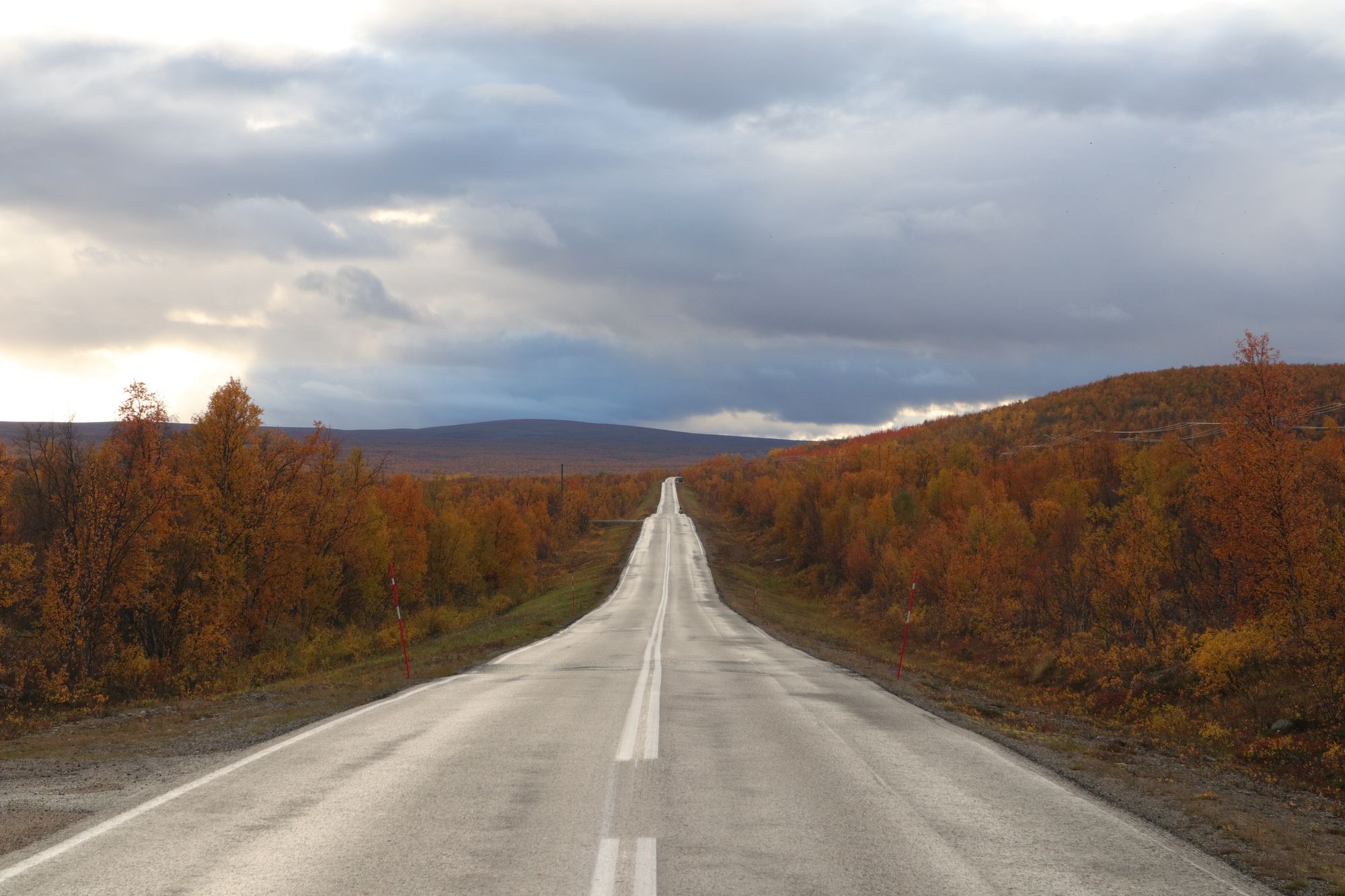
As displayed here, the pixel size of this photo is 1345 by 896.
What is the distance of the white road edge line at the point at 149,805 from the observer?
18.3ft

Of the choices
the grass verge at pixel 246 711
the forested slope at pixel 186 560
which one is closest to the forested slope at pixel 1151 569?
the grass verge at pixel 246 711

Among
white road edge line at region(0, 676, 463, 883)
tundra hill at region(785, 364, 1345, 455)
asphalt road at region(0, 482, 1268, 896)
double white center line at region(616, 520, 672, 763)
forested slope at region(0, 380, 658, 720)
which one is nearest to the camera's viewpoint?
asphalt road at region(0, 482, 1268, 896)

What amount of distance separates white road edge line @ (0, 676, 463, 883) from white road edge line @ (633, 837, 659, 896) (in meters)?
3.80

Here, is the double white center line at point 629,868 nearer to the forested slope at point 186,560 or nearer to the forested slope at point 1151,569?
the forested slope at point 1151,569

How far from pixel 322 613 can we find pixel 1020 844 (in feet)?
152

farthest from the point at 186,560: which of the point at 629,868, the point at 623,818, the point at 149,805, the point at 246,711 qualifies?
the point at 629,868

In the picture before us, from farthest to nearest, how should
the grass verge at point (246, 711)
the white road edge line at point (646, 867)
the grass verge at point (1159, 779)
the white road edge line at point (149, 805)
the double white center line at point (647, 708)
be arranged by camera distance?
the grass verge at point (246, 711) < the double white center line at point (647, 708) < the grass verge at point (1159, 779) < the white road edge line at point (149, 805) < the white road edge line at point (646, 867)

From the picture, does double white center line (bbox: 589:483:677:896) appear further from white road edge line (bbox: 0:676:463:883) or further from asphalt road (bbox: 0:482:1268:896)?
white road edge line (bbox: 0:676:463:883)

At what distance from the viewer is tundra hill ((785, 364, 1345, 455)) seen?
316 feet

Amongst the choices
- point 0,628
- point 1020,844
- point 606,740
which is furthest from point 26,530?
point 1020,844

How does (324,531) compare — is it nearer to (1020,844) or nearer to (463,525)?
(463,525)

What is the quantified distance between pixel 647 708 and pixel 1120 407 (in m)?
115

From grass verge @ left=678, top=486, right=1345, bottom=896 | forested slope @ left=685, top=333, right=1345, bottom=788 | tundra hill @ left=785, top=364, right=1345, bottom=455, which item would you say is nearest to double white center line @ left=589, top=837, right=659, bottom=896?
grass verge @ left=678, top=486, right=1345, bottom=896

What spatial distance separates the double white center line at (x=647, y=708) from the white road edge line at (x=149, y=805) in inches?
148
